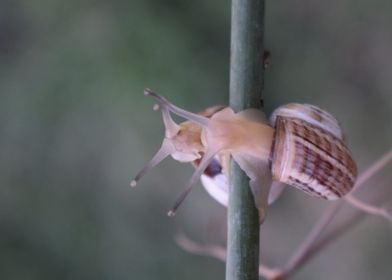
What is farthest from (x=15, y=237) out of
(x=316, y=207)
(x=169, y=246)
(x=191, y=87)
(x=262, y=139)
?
(x=262, y=139)

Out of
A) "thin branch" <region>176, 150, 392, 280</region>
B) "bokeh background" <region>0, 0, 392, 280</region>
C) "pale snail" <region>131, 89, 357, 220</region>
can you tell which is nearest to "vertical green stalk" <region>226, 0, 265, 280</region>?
"pale snail" <region>131, 89, 357, 220</region>

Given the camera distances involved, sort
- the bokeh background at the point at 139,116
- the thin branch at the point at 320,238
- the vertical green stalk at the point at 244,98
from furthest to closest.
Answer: the bokeh background at the point at 139,116 → the thin branch at the point at 320,238 → the vertical green stalk at the point at 244,98

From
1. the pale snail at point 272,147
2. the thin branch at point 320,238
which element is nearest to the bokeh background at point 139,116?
the thin branch at point 320,238

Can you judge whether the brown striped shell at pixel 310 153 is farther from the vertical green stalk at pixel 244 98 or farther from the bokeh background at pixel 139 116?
the bokeh background at pixel 139 116

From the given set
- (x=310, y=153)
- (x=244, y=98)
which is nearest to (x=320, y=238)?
(x=310, y=153)

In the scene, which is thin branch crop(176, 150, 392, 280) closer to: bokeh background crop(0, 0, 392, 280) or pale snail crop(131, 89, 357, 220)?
pale snail crop(131, 89, 357, 220)

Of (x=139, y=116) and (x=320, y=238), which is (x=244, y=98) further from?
(x=139, y=116)

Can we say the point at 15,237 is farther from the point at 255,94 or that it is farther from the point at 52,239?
the point at 255,94
